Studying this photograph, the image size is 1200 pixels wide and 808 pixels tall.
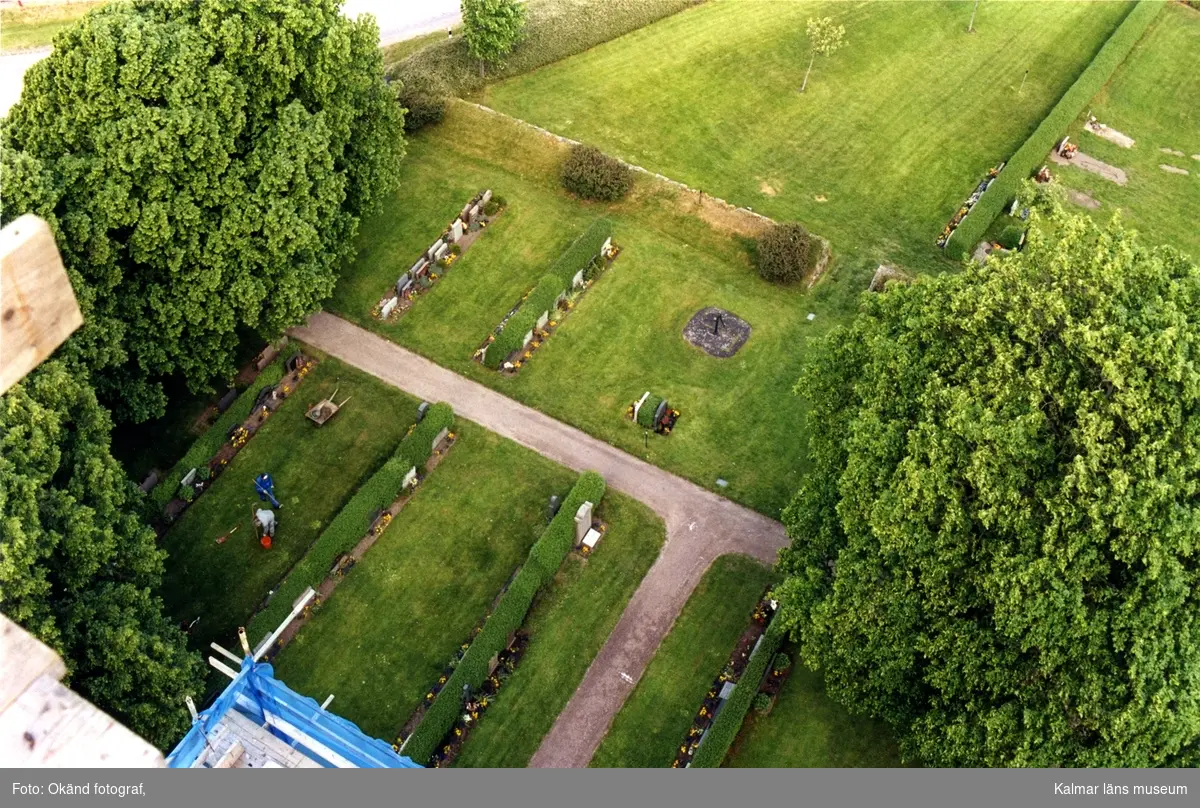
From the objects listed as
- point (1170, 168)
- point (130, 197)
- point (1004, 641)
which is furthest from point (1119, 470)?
point (1170, 168)

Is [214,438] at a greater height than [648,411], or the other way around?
[648,411]

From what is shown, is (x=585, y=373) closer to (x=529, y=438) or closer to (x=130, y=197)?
(x=529, y=438)

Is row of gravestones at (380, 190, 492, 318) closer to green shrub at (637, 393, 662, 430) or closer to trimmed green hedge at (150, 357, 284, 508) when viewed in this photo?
trimmed green hedge at (150, 357, 284, 508)

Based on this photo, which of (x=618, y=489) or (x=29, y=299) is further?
(x=618, y=489)

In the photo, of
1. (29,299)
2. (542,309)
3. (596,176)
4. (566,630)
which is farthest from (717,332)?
A: (29,299)

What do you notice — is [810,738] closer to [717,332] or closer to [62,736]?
[717,332]

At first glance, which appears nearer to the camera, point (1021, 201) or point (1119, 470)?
point (1119, 470)

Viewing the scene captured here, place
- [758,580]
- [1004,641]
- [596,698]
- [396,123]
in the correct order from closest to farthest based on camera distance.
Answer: [1004,641]
[596,698]
[758,580]
[396,123]
